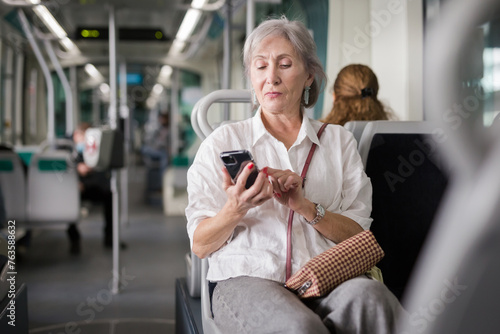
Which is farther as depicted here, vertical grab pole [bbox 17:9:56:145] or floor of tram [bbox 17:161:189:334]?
vertical grab pole [bbox 17:9:56:145]

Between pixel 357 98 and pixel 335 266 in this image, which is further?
pixel 357 98

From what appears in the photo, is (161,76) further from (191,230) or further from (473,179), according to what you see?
(473,179)

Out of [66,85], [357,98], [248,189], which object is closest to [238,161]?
[248,189]

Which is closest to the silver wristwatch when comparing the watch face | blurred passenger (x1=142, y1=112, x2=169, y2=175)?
the watch face

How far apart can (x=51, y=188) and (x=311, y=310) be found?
391 cm

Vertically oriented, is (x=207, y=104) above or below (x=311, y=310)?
above

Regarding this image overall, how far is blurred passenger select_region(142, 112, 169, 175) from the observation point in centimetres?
880

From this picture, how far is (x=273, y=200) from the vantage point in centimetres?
149

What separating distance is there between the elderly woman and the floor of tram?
158 cm

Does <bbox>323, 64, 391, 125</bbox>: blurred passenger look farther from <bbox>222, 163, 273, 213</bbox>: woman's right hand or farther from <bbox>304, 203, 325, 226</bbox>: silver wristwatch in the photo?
<bbox>222, 163, 273, 213</bbox>: woman's right hand

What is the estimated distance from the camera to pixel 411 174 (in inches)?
75.0

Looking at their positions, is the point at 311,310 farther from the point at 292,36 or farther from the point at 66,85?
the point at 66,85

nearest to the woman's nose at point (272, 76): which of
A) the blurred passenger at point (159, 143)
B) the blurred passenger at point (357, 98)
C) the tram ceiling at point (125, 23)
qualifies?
the blurred passenger at point (357, 98)

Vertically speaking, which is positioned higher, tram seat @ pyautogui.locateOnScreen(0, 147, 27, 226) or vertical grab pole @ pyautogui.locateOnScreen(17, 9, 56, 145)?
vertical grab pole @ pyautogui.locateOnScreen(17, 9, 56, 145)
